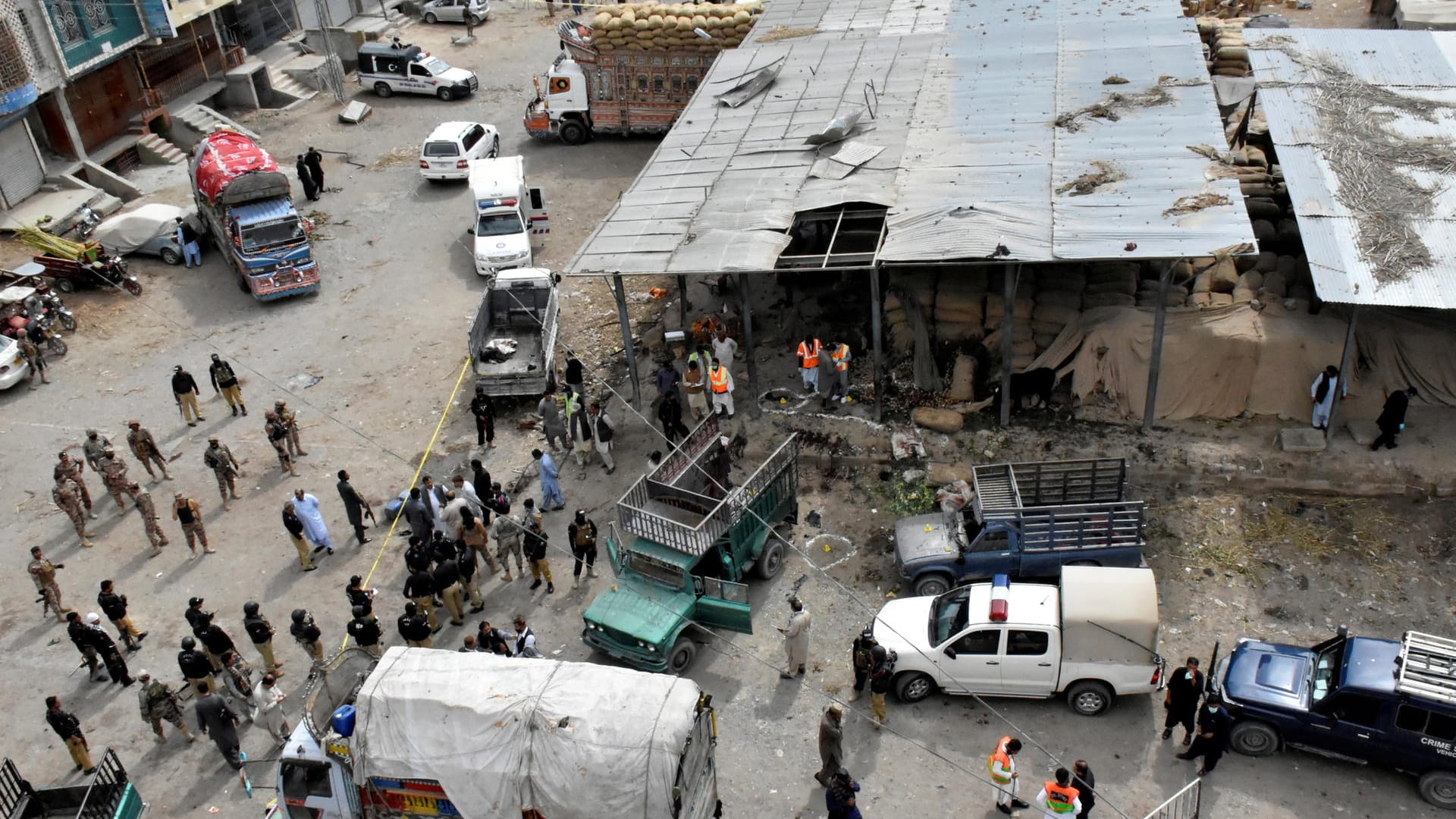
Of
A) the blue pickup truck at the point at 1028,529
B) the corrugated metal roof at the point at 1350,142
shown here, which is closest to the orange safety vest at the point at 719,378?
the blue pickup truck at the point at 1028,529

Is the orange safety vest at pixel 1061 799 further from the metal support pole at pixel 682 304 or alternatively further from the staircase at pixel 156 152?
the staircase at pixel 156 152

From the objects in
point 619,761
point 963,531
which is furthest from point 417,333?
point 619,761

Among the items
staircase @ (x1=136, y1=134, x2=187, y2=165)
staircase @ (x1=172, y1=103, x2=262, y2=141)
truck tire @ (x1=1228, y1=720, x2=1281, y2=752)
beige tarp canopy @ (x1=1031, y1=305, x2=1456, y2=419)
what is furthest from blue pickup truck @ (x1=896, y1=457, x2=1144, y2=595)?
staircase @ (x1=172, y1=103, x2=262, y2=141)

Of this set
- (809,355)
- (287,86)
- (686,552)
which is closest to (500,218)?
(809,355)

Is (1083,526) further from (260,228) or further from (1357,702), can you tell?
(260,228)

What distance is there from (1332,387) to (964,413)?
551 centimetres

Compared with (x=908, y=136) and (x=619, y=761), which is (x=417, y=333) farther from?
(x=619, y=761)

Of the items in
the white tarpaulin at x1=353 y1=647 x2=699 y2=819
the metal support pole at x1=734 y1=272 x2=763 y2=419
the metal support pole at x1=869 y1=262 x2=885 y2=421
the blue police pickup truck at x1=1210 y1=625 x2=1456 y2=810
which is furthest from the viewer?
the metal support pole at x1=734 y1=272 x2=763 y2=419

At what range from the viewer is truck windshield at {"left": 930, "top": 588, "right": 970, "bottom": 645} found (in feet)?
45.4

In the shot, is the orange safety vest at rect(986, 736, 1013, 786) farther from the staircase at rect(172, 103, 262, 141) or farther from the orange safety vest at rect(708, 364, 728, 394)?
the staircase at rect(172, 103, 262, 141)

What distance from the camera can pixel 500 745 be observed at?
11.4 meters

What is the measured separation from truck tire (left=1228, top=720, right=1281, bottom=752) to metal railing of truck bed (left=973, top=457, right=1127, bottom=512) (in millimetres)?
3853

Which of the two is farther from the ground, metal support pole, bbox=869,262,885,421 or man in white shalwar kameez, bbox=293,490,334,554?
metal support pole, bbox=869,262,885,421

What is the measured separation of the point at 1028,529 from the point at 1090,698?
7.82 ft
